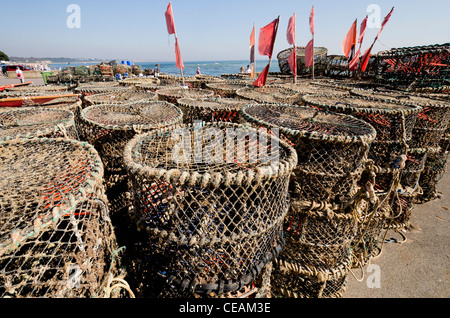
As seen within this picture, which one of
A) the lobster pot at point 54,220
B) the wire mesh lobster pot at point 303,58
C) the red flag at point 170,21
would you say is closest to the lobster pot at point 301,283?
the lobster pot at point 54,220

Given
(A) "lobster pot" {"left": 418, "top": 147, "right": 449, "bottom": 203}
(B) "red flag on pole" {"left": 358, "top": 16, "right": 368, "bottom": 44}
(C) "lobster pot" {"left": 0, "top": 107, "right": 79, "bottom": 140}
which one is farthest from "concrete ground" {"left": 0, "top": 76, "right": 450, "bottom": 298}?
(B) "red flag on pole" {"left": 358, "top": 16, "right": 368, "bottom": 44}

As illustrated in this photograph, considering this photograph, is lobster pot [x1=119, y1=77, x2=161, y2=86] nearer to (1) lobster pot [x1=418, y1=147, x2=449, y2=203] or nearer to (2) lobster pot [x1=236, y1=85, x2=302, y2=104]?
(2) lobster pot [x1=236, y1=85, x2=302, y2=104]

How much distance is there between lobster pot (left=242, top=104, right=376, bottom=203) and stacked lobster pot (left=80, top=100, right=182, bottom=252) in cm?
126

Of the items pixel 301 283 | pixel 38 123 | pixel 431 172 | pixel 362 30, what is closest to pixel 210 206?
pixel 301 283

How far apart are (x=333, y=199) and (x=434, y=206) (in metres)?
4.43

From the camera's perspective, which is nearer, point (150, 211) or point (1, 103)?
point (150, 211)

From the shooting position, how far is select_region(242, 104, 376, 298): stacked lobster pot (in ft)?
7.80

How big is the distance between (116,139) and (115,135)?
0.05m

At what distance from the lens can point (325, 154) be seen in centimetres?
242

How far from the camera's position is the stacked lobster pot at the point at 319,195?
2379 millimetres

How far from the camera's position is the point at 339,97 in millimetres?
4297
